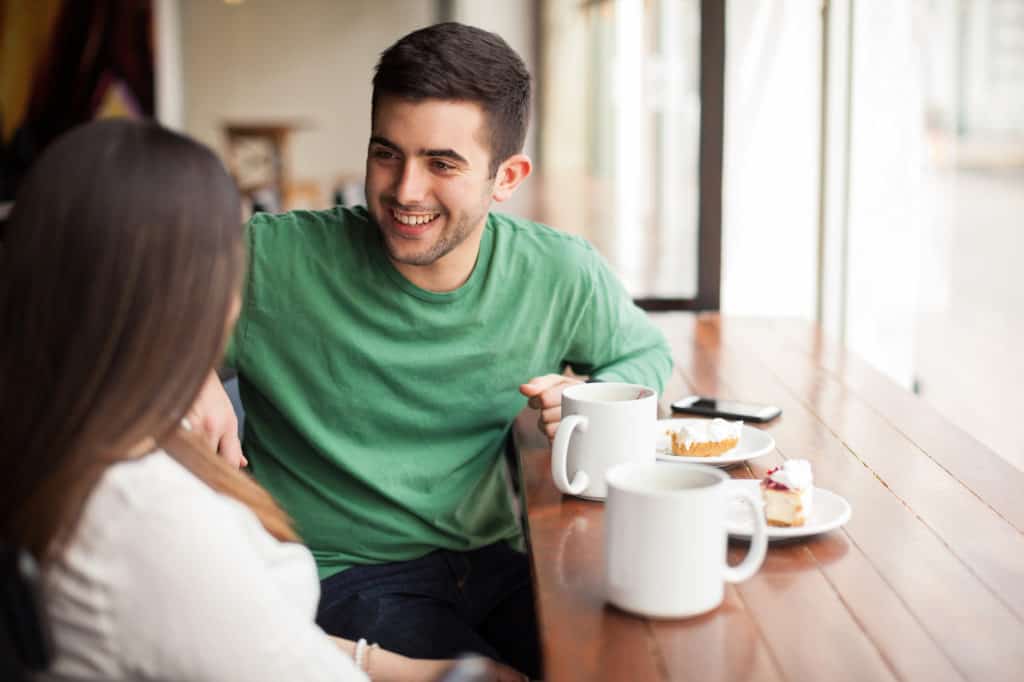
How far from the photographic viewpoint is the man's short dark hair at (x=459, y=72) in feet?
4.79

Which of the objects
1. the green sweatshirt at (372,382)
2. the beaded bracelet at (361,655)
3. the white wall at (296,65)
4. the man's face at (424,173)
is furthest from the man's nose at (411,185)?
the white wall at (296,65)

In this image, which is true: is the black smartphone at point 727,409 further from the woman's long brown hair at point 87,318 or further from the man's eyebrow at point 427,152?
the woman's long brown hair at point 87,318

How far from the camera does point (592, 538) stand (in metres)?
1.13

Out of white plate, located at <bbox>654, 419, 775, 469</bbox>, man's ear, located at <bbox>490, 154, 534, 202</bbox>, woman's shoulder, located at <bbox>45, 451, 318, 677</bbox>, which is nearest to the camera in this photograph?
woman's shoulder, located at <bbox>45, 451, 318, 677</bbox>

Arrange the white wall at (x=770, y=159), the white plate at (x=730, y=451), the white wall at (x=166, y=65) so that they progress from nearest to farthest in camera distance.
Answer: the white plate at (x=730, y=451) → the white wall at (x=770, y=159) → the white wall at (x=166, y=65)

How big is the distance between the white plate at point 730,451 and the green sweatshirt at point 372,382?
0.14m

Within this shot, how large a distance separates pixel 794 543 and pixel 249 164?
8359 mm

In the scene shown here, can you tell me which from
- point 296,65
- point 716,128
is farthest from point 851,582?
point 296,65

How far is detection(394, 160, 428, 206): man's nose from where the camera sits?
57.6 inches

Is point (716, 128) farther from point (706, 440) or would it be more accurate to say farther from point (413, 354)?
point (706, 440)

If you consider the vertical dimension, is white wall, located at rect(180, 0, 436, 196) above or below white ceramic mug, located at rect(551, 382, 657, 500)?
above

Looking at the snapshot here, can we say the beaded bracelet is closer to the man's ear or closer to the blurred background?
the man's ear

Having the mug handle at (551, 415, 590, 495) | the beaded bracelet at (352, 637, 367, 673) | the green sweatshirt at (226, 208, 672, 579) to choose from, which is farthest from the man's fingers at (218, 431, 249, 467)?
the mug handle at (551, 415, 590, 495)

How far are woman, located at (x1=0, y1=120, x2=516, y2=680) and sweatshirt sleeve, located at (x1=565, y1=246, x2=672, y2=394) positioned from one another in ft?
2.92
